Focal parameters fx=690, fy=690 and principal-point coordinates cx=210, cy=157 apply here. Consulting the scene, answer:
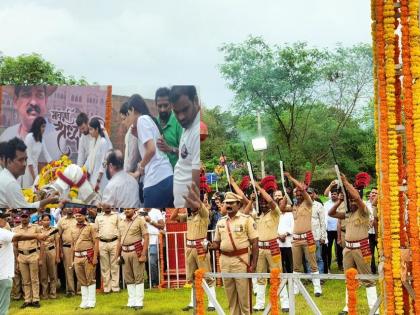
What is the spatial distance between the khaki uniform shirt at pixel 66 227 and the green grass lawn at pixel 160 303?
1.11 meters

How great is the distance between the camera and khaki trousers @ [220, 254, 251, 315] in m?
8.60

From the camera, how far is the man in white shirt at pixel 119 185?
7.80 metres

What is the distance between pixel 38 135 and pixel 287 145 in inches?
962

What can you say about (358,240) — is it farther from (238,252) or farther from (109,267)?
(109,267)

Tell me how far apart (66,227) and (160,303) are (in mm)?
2568

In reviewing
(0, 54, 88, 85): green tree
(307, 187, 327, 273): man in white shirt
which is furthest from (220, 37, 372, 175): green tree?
(307, 187, 327, 273): man in white shirt

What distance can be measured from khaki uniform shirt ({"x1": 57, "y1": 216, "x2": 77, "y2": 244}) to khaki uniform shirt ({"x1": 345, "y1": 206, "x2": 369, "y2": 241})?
567cm

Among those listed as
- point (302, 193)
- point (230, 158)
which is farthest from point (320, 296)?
point (230, 158)

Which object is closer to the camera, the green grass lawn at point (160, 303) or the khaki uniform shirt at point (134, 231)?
the green grass lawn at point (160, 303)

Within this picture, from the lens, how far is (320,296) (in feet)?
37.3

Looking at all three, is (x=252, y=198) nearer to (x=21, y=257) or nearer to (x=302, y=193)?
(x=302, y=193)

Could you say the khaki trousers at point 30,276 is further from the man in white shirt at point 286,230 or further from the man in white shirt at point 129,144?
the man in white shirt at point 129,144

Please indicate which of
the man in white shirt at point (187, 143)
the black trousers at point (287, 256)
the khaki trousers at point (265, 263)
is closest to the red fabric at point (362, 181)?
the khaki trousers at point (265, 263)

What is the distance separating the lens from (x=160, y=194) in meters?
7.73
